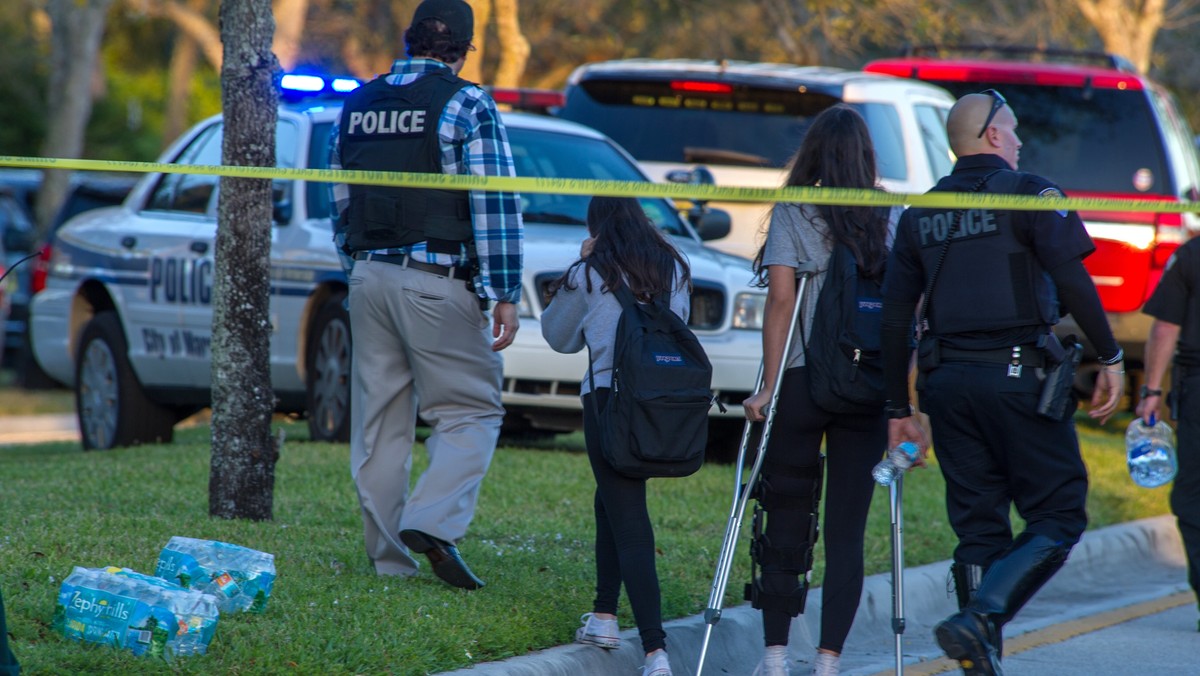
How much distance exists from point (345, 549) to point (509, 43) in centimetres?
901

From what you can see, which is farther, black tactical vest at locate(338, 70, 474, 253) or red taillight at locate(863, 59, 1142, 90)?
red taillight at locate(863, 59, 1142, 90)

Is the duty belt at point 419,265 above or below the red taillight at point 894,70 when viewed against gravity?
below

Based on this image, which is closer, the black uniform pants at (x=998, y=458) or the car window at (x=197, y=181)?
the black uniform pants at (x=998, y=458)

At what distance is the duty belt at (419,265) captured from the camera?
5176 millimetres

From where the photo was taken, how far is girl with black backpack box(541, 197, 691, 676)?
4.71 m

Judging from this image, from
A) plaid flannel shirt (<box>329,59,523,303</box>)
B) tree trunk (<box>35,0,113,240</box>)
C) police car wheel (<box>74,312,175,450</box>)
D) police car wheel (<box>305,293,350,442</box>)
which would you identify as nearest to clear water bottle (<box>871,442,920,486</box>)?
plaid flannel shirt (<box>329,59,523,303</box>)

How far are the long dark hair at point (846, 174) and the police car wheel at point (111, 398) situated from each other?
540 cm

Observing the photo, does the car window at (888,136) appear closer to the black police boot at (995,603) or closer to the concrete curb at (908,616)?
the concrete curb at (908,616)

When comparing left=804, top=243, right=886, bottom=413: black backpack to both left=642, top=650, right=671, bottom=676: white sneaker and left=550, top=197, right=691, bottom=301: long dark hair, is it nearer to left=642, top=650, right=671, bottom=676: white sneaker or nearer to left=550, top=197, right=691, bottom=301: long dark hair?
left=550, top=197, right=691, bottom=301: long dark hair

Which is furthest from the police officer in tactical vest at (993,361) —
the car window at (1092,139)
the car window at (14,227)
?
the car window at (14,227)

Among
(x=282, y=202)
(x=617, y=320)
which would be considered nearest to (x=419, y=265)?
(x=617, y=320)

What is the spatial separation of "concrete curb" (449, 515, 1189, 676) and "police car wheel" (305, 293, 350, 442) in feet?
10.1

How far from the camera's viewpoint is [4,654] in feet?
12.1

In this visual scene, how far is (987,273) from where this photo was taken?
14.8ft
